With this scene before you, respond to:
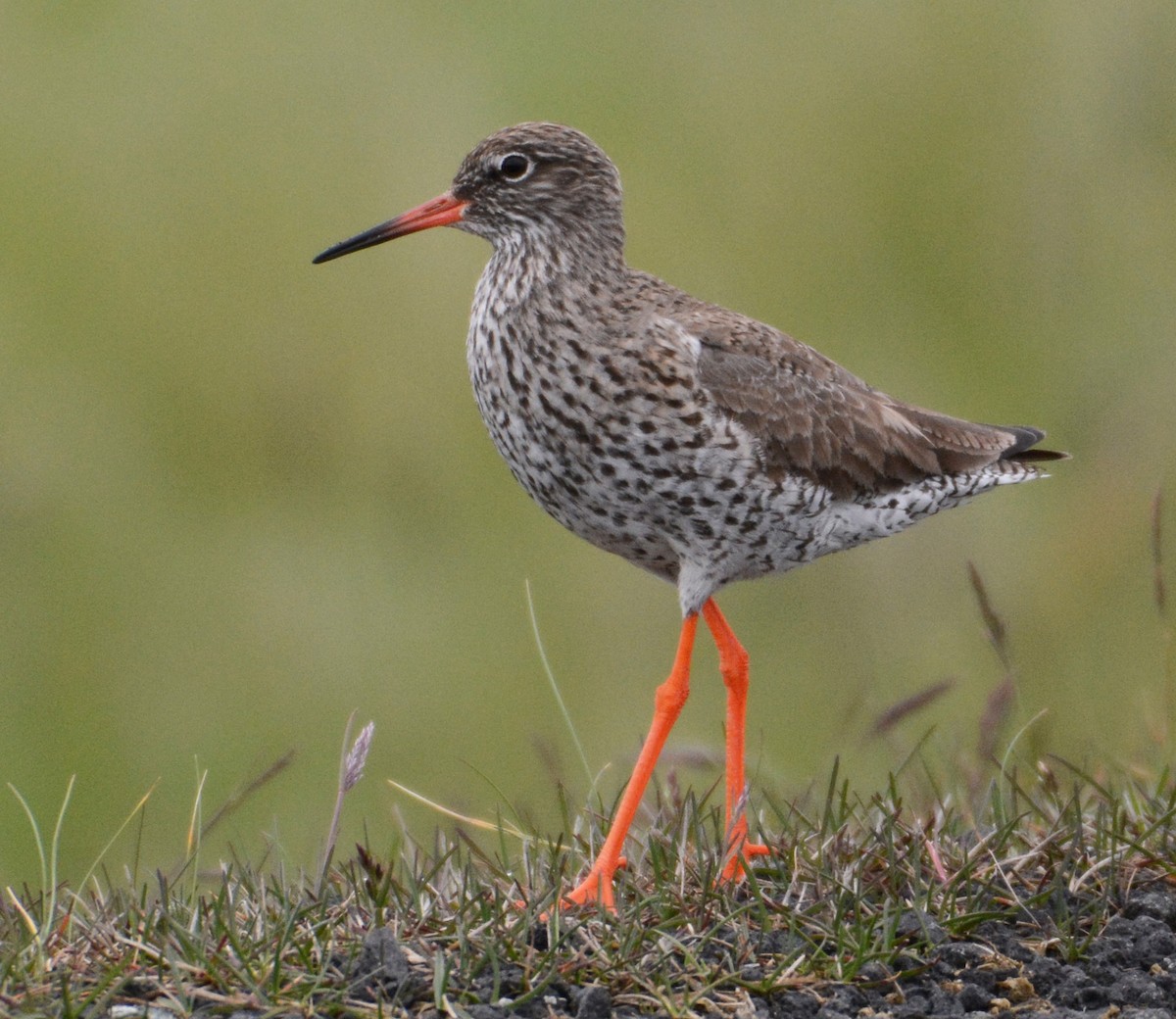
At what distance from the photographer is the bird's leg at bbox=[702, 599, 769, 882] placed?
15.4 ft

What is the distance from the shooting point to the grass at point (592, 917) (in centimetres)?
402

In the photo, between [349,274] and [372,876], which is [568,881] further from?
[349,274]

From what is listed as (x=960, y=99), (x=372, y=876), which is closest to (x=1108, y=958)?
(x=372, y=876)

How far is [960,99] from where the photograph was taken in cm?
882

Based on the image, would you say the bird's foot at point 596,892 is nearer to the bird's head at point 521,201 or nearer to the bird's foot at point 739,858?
the bird's foot at point 739,858

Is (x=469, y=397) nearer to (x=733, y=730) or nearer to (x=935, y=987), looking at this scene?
(x=733, y=730)

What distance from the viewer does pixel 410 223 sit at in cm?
586

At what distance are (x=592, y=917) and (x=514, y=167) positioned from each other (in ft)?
8.93

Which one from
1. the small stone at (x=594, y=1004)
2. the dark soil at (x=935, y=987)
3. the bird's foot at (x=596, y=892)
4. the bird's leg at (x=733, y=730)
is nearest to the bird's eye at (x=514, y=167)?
the bird's leg at (x=733, y=730)

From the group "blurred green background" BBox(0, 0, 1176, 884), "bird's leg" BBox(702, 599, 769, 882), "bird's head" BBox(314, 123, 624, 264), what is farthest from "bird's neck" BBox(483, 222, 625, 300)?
"blurred green background" BBox(0, 0, 1176, 884)

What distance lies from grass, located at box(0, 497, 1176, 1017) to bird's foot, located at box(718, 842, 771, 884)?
3 centimetres

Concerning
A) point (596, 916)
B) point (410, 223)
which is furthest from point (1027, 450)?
point (596, 916)

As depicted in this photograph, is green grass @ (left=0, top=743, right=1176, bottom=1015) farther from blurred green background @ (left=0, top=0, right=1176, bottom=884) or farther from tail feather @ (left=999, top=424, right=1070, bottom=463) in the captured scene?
blurred green background @ (left=0, top=0, right=1176, bottom=884)

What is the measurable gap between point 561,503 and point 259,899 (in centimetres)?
158
